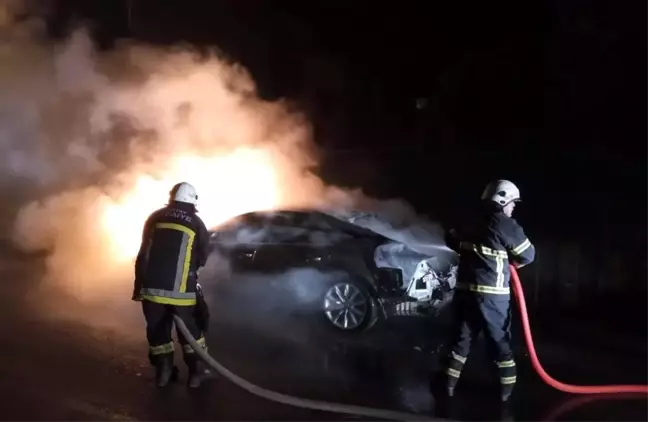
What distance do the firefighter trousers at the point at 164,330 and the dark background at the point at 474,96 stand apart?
240 inches

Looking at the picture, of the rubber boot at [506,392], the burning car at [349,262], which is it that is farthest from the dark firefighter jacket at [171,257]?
the rubber boot at [506,392]

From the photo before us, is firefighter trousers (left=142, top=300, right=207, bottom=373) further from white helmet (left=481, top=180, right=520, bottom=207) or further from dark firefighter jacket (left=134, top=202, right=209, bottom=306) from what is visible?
white helmet (left=481, top=180, right=520, bottom=207)

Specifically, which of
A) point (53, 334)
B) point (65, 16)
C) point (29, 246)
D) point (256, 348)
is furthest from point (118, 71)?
point (256, 348)

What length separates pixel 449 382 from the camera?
6.70m

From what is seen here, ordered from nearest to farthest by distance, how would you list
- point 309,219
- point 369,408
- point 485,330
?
point 369,408, point 485,330, point 309,219

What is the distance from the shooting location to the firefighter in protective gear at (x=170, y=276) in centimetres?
679

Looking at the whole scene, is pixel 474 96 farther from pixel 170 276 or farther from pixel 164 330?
pixel 164 330

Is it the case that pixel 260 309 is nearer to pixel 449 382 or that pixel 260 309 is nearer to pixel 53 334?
pixel 53 334

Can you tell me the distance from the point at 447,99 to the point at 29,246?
365 inches

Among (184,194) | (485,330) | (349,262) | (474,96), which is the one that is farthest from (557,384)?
(474,96)

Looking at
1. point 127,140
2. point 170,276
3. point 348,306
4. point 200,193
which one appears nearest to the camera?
point 170,276

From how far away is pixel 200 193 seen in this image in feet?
42.5

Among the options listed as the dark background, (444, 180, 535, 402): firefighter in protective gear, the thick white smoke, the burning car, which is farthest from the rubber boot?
the thick white smoke

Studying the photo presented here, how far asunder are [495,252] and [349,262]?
2.76m
